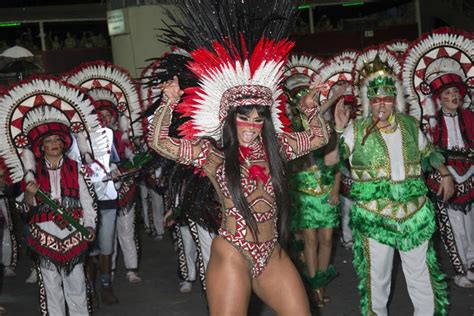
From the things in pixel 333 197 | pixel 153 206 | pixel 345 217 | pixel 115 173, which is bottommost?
pixel 345 217

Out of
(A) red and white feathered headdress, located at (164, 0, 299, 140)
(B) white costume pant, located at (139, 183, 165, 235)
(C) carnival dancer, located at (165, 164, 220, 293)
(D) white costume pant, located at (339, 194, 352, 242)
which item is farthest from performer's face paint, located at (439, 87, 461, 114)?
(B) white costume pant, located at (139, 183, 165, 235)

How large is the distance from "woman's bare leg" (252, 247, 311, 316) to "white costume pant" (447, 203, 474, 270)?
123 inches

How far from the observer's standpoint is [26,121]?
601cm

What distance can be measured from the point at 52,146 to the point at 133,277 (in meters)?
2.72

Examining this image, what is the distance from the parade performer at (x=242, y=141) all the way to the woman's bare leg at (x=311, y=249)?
2231 millimetres

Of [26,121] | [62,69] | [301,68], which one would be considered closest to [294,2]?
[26,121]

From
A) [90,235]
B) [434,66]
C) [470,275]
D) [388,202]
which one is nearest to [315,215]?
[388,202]

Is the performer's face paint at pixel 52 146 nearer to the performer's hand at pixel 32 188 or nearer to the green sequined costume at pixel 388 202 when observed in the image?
the performer's hand at pixel 32 188

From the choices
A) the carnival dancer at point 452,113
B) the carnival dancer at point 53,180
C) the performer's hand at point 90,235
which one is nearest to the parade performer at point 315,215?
the carnival dancer at point 452,113

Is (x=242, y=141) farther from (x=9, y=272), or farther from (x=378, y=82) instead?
(x=9, y=272)

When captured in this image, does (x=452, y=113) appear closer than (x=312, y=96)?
No

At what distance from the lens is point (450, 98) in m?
6.88

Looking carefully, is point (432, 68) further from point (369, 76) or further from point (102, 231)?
point (102, 231)

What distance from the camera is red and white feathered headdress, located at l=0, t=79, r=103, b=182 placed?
5.96m
